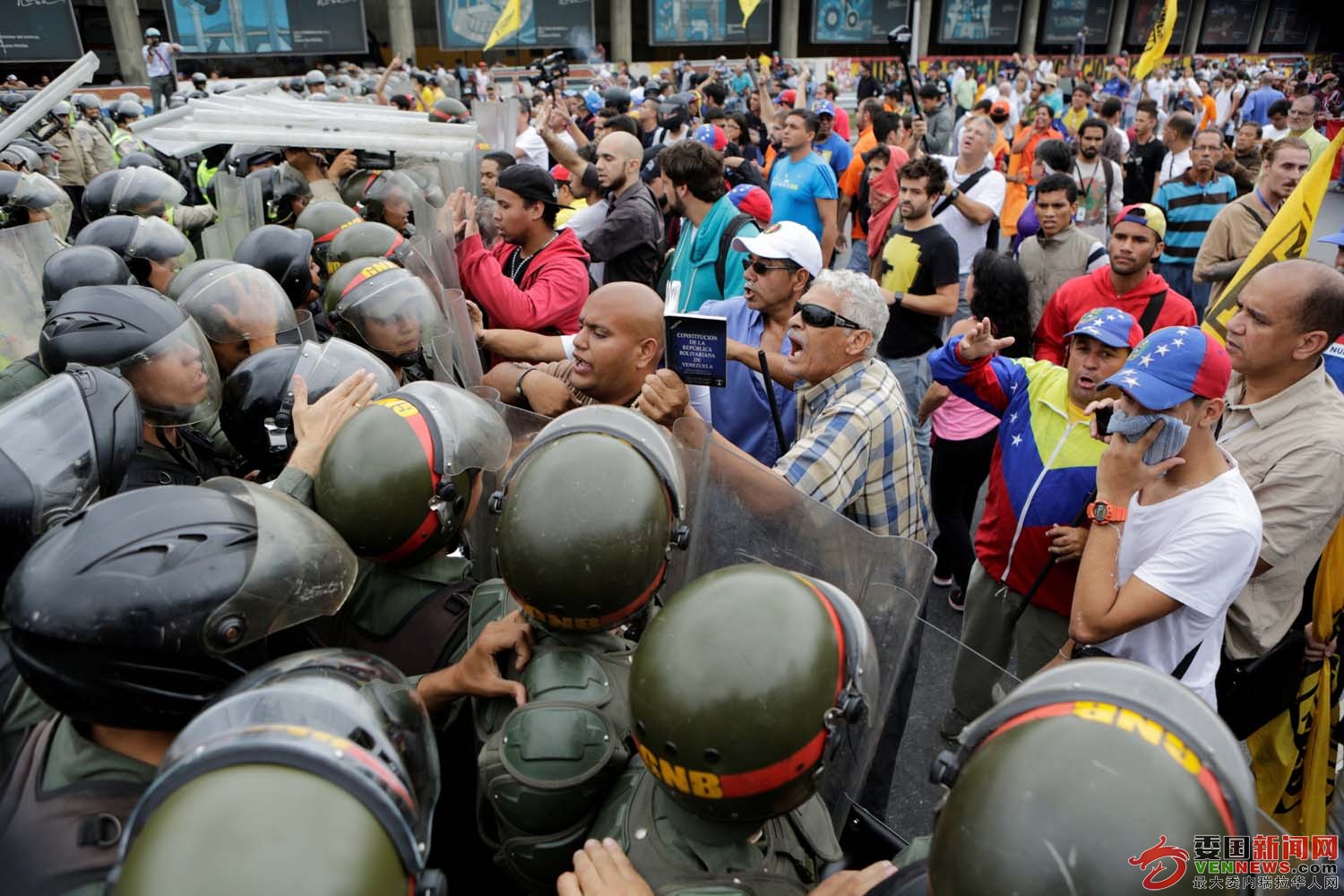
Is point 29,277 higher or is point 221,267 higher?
point 221,267

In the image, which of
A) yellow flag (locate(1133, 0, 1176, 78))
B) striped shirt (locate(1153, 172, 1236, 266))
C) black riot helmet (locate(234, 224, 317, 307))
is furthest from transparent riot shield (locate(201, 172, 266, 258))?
yellow flag (locate(1133, 0, 1176, 78))

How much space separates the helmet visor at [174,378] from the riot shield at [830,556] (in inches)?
63.1

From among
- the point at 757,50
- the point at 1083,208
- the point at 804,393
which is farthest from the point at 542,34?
the point at 804,393

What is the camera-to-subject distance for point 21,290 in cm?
436

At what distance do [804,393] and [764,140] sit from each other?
1127 cm

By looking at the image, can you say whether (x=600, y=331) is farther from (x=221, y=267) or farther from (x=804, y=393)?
(x=221, y=267)

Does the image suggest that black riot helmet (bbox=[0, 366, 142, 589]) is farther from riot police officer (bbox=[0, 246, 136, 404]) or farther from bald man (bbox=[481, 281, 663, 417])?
riot police officer (bbox=[0, 246, 136, 404])

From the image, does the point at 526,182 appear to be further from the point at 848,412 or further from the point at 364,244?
the point at 848,412

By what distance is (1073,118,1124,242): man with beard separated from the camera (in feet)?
25.6

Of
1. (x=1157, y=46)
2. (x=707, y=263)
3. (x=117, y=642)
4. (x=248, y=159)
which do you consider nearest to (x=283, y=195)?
(x=248, y=159)

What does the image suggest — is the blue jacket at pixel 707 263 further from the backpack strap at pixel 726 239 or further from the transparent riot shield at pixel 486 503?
the transparent riot shield at pixel 486 503

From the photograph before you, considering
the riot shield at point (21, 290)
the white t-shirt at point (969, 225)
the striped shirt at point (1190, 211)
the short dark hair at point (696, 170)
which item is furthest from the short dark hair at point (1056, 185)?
the riot shield at point (21, 290)

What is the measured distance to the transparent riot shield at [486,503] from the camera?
2.69 meters

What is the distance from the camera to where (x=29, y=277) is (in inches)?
175
